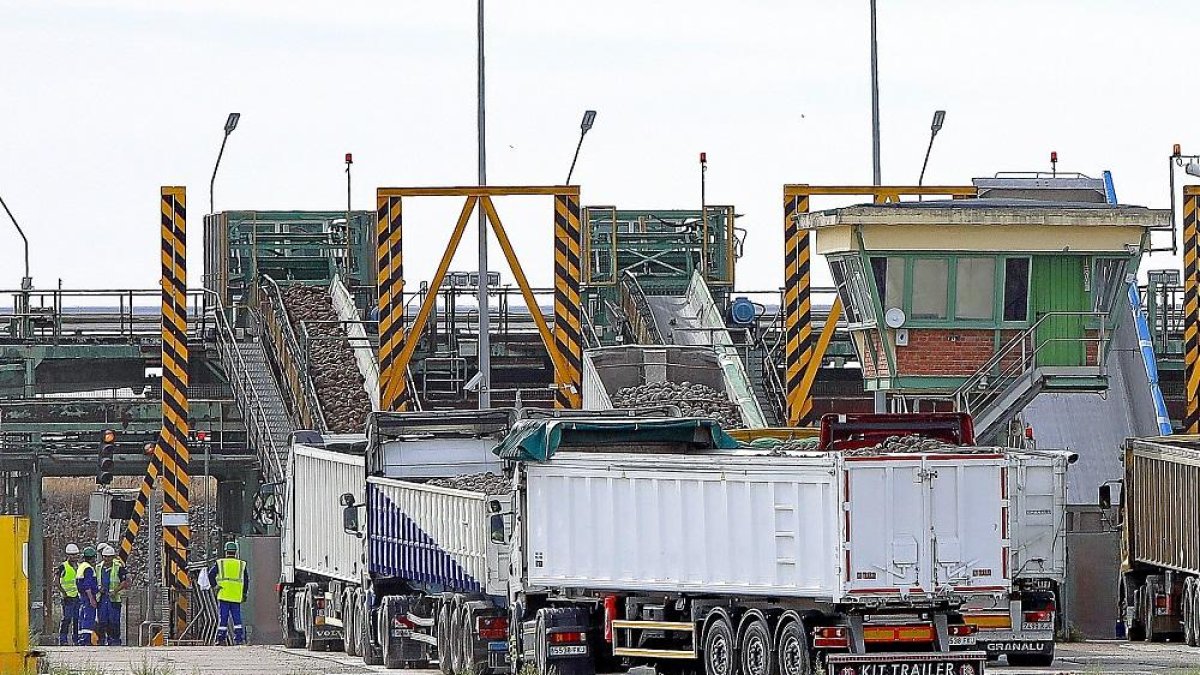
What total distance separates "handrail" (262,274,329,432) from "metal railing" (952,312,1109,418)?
40.4 ft

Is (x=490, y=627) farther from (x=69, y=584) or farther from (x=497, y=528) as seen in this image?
(x=69, y=584)

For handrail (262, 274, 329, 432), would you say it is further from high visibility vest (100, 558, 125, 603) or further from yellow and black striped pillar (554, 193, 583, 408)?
yellow and black striped pillar (554, 193, 583, 408)

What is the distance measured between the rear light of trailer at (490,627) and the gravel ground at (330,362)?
17401 millimetres

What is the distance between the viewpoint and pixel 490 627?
2619 centimetres

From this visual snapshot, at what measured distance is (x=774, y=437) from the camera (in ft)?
109

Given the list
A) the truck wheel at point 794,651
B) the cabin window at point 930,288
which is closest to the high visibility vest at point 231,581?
the cabin window at point 930,288

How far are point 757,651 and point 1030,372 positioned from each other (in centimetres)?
1416

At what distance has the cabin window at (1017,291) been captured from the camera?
3594 cm

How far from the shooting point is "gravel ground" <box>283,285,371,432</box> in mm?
44219

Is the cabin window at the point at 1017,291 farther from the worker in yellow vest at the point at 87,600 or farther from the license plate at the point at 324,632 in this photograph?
the worker in yellow vest at the point at 87,600

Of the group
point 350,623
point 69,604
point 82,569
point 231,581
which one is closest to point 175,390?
point 231,581

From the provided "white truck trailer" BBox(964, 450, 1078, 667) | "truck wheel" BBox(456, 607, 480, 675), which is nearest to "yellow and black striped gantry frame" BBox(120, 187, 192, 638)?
"truck wheel" BBox(456, 607, 480, 675)

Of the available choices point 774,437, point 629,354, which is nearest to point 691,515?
point 774,437

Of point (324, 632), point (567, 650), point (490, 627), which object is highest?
point (490, 627)
